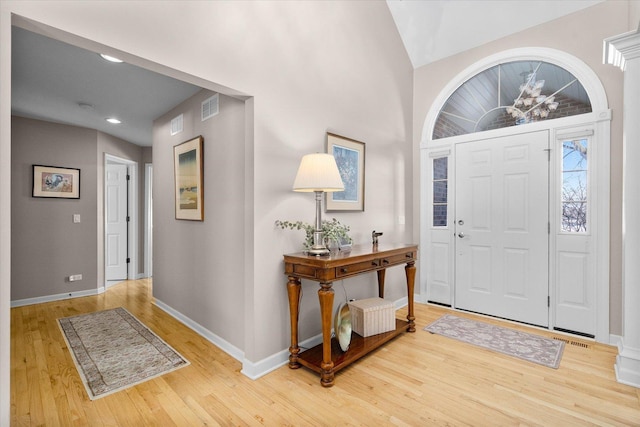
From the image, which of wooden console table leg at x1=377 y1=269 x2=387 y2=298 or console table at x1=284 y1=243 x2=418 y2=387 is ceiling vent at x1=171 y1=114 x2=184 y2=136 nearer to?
console table at x1=284 y1=243 x2=418 y2=387

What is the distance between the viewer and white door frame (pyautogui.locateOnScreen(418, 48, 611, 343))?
9.50ft

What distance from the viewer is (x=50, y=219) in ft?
14.1

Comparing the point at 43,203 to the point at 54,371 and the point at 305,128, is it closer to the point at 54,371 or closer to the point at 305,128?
the point at 54,371

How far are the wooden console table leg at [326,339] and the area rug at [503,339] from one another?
1.40 meters

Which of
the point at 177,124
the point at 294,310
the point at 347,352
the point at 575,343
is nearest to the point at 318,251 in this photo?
the point at 294,310

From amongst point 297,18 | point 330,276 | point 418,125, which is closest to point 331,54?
point 297,18

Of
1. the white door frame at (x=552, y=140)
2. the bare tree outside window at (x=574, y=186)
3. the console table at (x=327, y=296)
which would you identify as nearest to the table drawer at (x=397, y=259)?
the console table at (x=327, y=296)

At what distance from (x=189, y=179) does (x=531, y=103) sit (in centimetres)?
357

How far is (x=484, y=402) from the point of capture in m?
2.04

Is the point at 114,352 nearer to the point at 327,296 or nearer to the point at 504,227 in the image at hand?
the point at 327,296

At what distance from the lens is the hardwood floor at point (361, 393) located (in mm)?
1885

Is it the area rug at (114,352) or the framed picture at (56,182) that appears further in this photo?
the framed picture at (56,182)

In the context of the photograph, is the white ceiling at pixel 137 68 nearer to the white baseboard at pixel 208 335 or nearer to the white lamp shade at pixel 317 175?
the white lamp shade at pixel 317 175

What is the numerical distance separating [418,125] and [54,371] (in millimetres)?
4289
